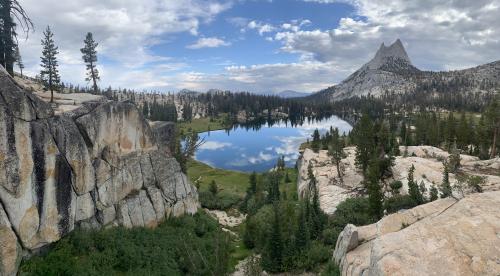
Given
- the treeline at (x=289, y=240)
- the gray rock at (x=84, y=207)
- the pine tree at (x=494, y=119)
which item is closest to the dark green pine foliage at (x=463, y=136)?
the pine tree at (x=494, y=119)

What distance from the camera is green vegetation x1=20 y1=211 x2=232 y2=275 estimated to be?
27.6 meters

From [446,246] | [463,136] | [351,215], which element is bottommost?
[351,215]

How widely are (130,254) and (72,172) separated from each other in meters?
9.22

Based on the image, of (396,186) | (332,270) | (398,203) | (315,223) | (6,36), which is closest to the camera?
(332,270)

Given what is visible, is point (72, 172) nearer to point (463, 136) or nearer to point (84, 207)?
point (84, 207)

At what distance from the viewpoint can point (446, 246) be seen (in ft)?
62.4

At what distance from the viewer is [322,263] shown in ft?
121

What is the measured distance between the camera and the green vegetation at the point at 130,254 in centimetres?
2762

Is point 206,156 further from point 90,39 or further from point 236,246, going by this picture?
point 236,246

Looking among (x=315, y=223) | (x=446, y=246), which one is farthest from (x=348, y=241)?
(x=315, y=223)

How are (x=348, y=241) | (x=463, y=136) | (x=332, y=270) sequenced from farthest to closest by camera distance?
1. (x=463, y=136)
2. (x=332, y=270)
3. (x=348, y=241)

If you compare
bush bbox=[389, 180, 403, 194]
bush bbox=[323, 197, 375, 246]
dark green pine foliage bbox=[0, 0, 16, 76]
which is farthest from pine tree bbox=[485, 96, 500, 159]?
dark green pine foliage bbox=[0, 0, 16, 76]

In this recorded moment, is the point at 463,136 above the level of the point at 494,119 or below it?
below

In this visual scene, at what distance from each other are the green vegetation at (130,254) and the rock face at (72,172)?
4.23ft
